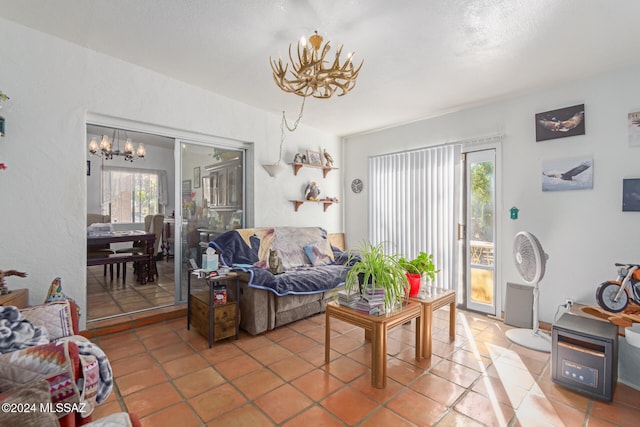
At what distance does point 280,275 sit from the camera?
3.17 meters

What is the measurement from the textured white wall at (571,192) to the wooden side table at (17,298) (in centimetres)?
440

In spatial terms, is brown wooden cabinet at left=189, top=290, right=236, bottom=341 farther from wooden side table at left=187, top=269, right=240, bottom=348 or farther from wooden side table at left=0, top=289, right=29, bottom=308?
wooden side table at left=0, top=289, right=29, bottom=308

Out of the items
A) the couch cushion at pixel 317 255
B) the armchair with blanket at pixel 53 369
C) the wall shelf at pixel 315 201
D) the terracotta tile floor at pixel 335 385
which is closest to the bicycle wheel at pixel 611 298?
the terracotta tile floor at pixel 335 385

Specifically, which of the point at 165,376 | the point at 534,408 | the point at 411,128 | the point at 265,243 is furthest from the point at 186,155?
the point at 534,408

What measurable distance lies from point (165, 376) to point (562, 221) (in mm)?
3803

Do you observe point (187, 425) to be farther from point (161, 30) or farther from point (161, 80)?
point (161, 80)

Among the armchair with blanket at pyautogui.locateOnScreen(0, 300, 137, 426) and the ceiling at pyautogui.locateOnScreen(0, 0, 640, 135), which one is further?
the ceiling at pyautogui.locateOnScreen(0, 0, 640, 135)

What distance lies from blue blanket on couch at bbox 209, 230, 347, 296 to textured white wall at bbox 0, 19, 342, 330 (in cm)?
123

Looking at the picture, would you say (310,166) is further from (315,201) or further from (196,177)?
(196,177)

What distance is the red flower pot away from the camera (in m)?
2.58

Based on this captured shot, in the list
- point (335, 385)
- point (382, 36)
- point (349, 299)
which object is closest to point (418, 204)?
point (349, 299)

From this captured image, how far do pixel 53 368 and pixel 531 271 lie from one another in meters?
3.37

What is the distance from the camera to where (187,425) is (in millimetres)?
1673

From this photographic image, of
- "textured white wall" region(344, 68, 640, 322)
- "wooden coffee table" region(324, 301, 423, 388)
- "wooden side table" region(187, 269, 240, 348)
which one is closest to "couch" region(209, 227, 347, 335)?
"wooden side table" region(187, 269, 240, 348)
